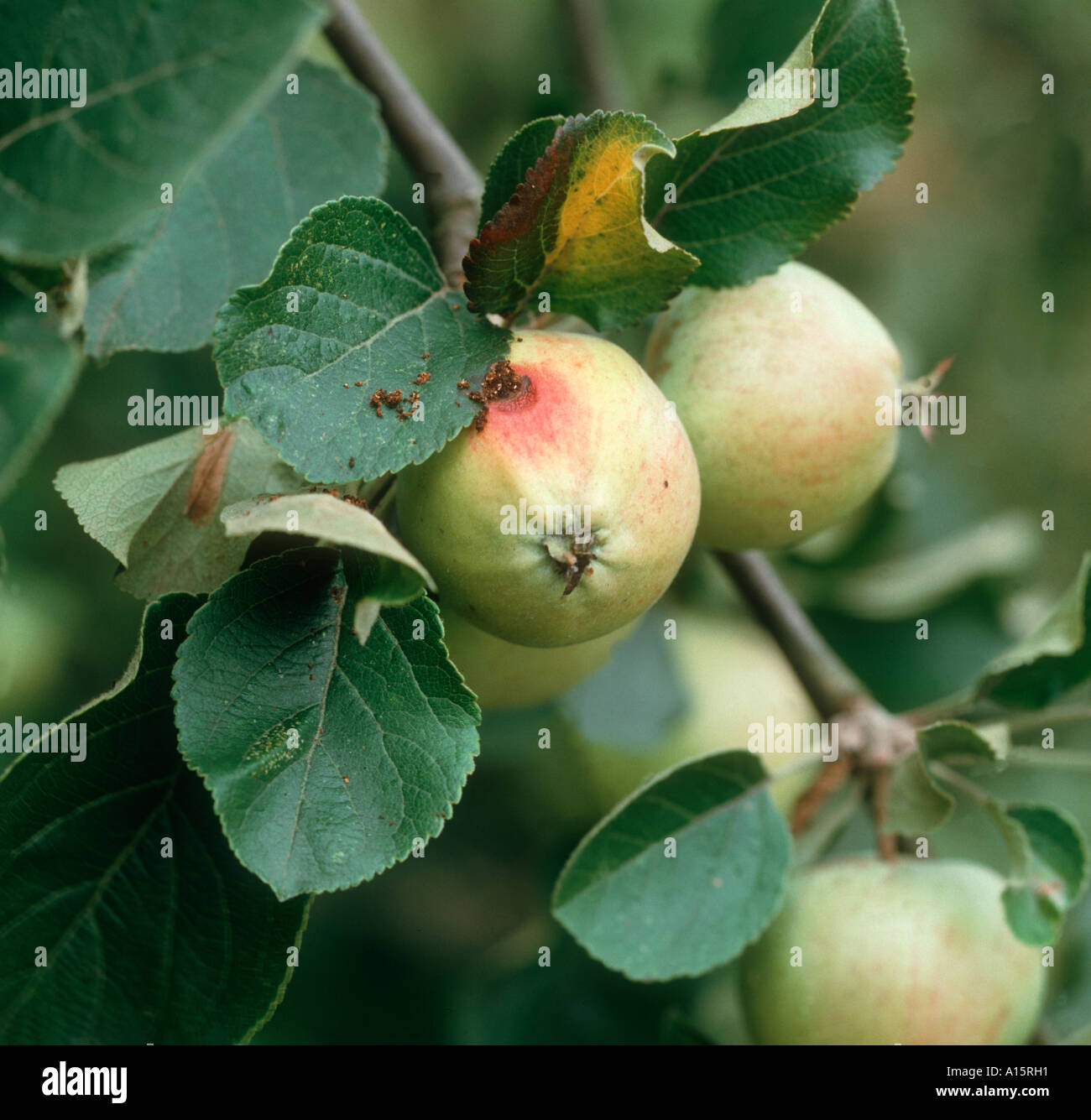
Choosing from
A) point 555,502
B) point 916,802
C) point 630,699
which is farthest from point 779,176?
point 630,699

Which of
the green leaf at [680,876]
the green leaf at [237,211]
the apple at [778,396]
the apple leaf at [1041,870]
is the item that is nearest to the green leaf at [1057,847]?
the apple leaf at [1041,870]

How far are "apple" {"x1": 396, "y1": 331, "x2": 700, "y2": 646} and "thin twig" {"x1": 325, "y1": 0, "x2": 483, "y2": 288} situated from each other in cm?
29

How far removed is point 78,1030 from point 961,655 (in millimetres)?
1198

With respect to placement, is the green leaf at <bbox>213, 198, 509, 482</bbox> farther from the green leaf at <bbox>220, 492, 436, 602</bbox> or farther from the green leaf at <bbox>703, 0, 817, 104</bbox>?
the green leaf at <bbox>703, 0, 817, 104</bbox>

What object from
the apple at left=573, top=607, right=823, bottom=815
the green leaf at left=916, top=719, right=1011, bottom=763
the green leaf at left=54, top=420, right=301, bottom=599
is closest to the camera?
the green leaf at left=54, top=420, right=301, bottom=599

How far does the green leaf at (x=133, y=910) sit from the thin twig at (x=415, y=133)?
46 cm

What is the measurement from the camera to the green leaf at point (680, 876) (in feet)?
3.00

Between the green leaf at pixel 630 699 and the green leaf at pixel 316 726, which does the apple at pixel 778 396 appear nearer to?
the green leaf at pixel 316 726

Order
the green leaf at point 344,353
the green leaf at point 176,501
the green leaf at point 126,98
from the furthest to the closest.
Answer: the green leaf at point 176,501, the green leaf at point 344,353, the green leaf at point 126,98

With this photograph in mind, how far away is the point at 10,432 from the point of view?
1.69 feet

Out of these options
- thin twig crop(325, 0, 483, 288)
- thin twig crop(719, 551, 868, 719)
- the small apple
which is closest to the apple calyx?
the small apple

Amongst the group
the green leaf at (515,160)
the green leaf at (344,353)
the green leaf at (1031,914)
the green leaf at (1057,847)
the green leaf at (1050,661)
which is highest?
the green leaf at (515,160)

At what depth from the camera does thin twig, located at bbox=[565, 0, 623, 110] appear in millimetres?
1614

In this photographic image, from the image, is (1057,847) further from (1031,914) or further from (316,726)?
(316,726)
